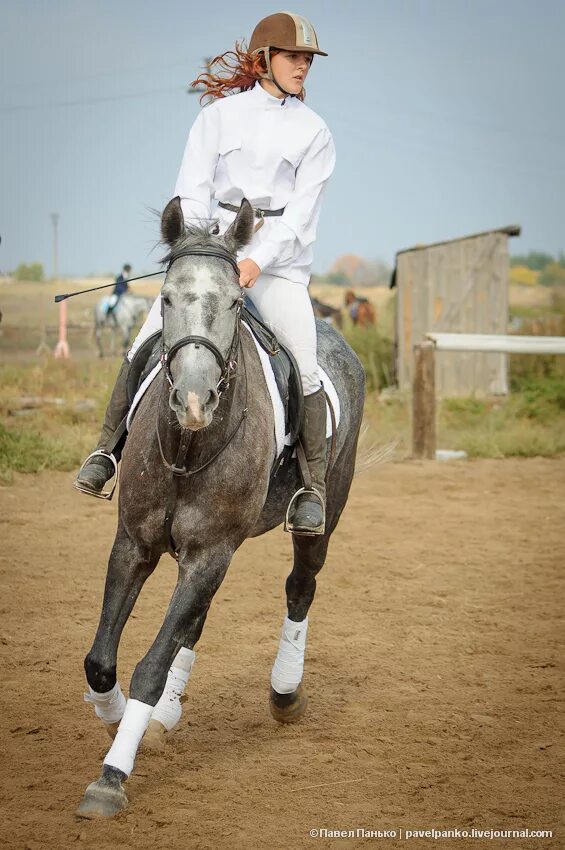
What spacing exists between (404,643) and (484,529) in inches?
127

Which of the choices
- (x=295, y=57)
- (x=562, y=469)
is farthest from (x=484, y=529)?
(x=295, y=57)

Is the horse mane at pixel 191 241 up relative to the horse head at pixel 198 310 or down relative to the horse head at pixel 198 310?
up

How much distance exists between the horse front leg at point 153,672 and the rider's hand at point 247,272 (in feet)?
3.60

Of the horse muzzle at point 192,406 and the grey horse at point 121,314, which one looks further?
the grey horse at point 121,314

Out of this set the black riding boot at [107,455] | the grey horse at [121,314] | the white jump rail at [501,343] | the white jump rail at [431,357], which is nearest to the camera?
the black riding boot at [107,455]

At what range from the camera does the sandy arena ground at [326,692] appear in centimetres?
384

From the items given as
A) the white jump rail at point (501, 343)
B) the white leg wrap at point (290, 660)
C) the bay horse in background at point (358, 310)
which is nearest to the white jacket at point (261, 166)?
the white leg wrap at point (290, 660)

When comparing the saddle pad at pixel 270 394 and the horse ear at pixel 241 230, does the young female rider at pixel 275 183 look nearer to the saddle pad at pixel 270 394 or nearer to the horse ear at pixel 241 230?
the saddle pad at pixel 270 394

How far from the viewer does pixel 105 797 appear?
3748mm

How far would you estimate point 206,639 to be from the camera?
6047 millimetres

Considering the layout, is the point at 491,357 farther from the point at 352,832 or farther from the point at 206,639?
the point at 352,832

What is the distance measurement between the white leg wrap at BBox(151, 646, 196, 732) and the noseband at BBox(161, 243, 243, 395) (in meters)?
1.36

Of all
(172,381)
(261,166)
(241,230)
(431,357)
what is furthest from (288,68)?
(431,357)

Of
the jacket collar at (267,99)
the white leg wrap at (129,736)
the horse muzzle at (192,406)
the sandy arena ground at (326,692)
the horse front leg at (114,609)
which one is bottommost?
the sandy arena ground at (326,692)
